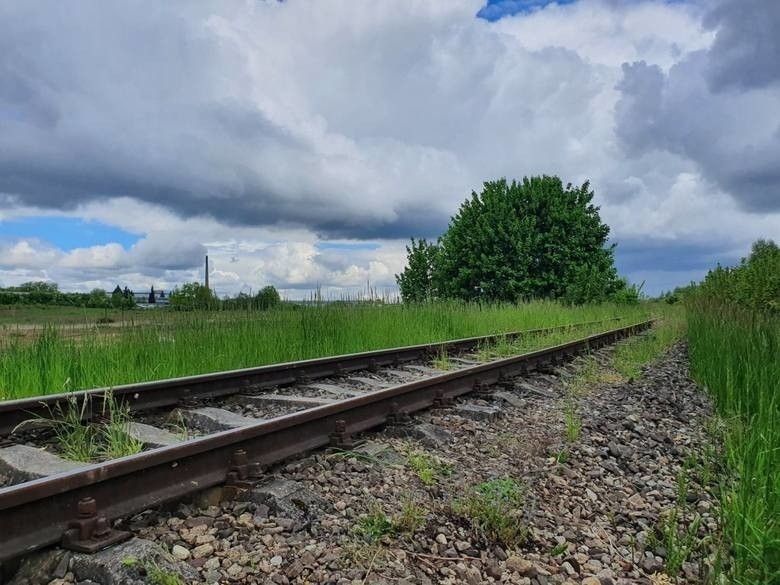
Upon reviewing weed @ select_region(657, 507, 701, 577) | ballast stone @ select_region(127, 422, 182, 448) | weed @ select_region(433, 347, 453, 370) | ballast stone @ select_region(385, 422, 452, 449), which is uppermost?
weed @ select_region(433, 347, 453, 370)

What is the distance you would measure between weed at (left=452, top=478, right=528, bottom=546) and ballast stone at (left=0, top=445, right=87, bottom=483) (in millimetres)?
2080

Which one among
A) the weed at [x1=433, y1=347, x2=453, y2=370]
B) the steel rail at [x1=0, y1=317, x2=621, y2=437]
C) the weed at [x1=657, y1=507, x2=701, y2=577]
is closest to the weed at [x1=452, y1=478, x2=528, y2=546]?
the weed at [x1=657, y1=507, x2=701, y2=577]

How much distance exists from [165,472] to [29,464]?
90cm

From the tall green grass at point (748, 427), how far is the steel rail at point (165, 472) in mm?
2467

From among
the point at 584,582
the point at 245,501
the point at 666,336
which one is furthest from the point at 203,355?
the point at 666,336

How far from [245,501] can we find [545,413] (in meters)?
3.73

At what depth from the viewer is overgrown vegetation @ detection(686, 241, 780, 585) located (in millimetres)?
3184

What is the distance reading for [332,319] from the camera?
10.3 m

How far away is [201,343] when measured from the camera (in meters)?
8.07

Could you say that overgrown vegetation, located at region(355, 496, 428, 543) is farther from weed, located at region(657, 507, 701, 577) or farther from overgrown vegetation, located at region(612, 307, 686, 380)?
overgrown vegetation, located at region(612, 307, 686, 380)

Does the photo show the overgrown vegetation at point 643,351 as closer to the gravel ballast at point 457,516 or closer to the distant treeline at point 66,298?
the gravel ballast at point 457,516

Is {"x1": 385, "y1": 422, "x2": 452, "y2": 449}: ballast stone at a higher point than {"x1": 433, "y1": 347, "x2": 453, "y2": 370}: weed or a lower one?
lower

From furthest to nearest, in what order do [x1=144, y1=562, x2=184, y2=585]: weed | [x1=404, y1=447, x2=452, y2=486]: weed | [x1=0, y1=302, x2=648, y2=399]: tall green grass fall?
1. [x1=0, y1=302, x2=648, y2=399]: tall green grass
2. [x1=404, y1=447, x2=452, y2=486]: weed
3. [x1=144, y1=562, x2=184, y2=585]: weed

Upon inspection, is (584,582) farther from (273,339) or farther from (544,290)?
(544,290)
